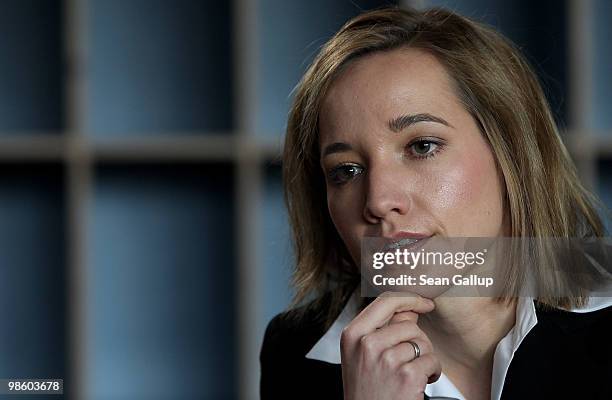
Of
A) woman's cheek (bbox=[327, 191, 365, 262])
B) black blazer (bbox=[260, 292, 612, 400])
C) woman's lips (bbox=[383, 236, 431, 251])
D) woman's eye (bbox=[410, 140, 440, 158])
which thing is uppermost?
woman's eye (bbox=[410, 140, 440, 158])

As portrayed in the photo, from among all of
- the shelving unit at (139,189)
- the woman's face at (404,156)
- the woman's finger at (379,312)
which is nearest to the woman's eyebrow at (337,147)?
the woman's face at (404,156)

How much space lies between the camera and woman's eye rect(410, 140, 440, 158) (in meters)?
0.66

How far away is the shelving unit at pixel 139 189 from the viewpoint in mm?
1690

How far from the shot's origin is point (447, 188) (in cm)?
67

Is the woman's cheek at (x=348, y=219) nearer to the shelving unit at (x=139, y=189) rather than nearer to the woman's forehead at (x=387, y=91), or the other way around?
the woman's forehead at (x=387, y=91)

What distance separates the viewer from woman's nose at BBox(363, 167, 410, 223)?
64cm

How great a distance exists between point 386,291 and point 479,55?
0.64ft

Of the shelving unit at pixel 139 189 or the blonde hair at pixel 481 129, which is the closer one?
the blonde hair at pixel 481 129

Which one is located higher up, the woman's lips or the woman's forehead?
the woman's forehead

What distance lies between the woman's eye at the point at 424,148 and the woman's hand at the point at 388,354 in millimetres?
98

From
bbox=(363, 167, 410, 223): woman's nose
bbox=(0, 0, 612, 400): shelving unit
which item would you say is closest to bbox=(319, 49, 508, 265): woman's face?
bbox=(363, 167, 410, 223): woman's nose

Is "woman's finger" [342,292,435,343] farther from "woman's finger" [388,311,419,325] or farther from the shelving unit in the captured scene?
the shelving unit

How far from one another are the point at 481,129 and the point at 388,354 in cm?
18

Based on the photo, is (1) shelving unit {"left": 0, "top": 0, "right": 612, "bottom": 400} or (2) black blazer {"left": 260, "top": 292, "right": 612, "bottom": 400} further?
(1) shelving unit {"left": 0, "top": 0, "right": 612, "bottom": 400}
